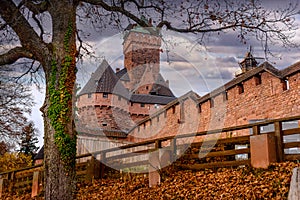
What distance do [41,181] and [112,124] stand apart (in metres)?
23.2

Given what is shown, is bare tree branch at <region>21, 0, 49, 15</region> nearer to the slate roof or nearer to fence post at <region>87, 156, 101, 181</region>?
fence post at <region>87, 156, 101, 181</region>

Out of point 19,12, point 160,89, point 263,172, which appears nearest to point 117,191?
point 263,172

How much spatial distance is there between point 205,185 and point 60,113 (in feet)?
10.1

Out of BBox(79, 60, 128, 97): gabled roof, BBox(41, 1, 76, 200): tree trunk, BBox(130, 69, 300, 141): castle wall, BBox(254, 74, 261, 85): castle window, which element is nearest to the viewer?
BBox(41, 1, 76, 200): tree trunk

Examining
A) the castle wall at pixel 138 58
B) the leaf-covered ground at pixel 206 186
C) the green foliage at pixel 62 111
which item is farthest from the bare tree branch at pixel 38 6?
the castle wall at pixel 138 58

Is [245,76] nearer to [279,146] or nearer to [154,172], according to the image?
[279,146]

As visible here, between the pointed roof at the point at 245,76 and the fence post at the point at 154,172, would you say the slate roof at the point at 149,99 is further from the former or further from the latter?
the fence post at the point at 154,172

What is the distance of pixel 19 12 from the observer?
6.27 metres

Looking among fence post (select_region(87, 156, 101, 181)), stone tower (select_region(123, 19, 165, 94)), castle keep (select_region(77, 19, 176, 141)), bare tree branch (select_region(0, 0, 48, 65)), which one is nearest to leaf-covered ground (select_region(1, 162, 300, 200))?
fence post (select_region(87, 156, 101, 181))

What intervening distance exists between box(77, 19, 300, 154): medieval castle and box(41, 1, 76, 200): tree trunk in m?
2.16

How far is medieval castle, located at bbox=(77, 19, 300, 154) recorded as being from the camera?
35.9 feet

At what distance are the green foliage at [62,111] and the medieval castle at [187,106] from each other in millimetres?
2503

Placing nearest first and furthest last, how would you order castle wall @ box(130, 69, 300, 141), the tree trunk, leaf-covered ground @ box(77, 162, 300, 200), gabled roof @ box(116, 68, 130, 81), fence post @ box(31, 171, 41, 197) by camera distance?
leaf-covered ground @ box(77, 162, 300, 200) → the tree trunk → fence post @ box(31, 171, 41, 197) → castle wall @ box(130, 69, 300, 141) → gabled roof @ box(116, 68, 130, 81)

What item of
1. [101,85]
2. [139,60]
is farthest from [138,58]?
[101,85]
